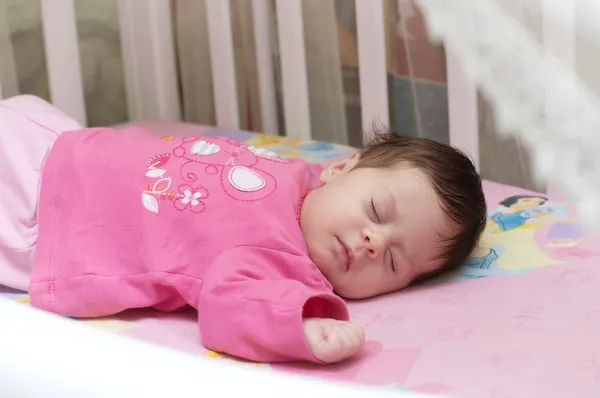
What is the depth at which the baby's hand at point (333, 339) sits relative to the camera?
74 centimetres

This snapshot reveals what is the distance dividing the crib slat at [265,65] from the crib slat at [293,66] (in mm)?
59

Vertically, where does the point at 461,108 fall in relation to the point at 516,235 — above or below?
above

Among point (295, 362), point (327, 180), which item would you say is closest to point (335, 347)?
point (295, 362)

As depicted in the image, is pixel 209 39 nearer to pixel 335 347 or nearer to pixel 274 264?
pixel 274 264

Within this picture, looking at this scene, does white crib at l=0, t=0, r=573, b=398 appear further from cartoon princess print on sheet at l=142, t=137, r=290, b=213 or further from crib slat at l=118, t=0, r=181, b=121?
cartoon princess print on sheet at l=142, t=137, r=290, b=213

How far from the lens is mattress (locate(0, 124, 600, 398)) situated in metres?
0.72

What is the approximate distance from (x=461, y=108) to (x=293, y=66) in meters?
0.32

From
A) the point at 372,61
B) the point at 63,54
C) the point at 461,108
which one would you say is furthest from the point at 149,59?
the point at 461,108

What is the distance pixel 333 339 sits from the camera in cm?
74

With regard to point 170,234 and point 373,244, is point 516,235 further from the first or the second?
point 170,234

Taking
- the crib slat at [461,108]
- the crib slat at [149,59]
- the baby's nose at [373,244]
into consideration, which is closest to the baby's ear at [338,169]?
the baby's nose at [373,244]

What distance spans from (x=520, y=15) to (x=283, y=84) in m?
0.42

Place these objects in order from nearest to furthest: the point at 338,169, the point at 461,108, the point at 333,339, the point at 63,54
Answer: the point at 333,339 → the point at 338,169 → the point at 461,108 → the point at 63,54

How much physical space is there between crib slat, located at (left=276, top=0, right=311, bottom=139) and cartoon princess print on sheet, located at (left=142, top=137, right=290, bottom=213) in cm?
42
